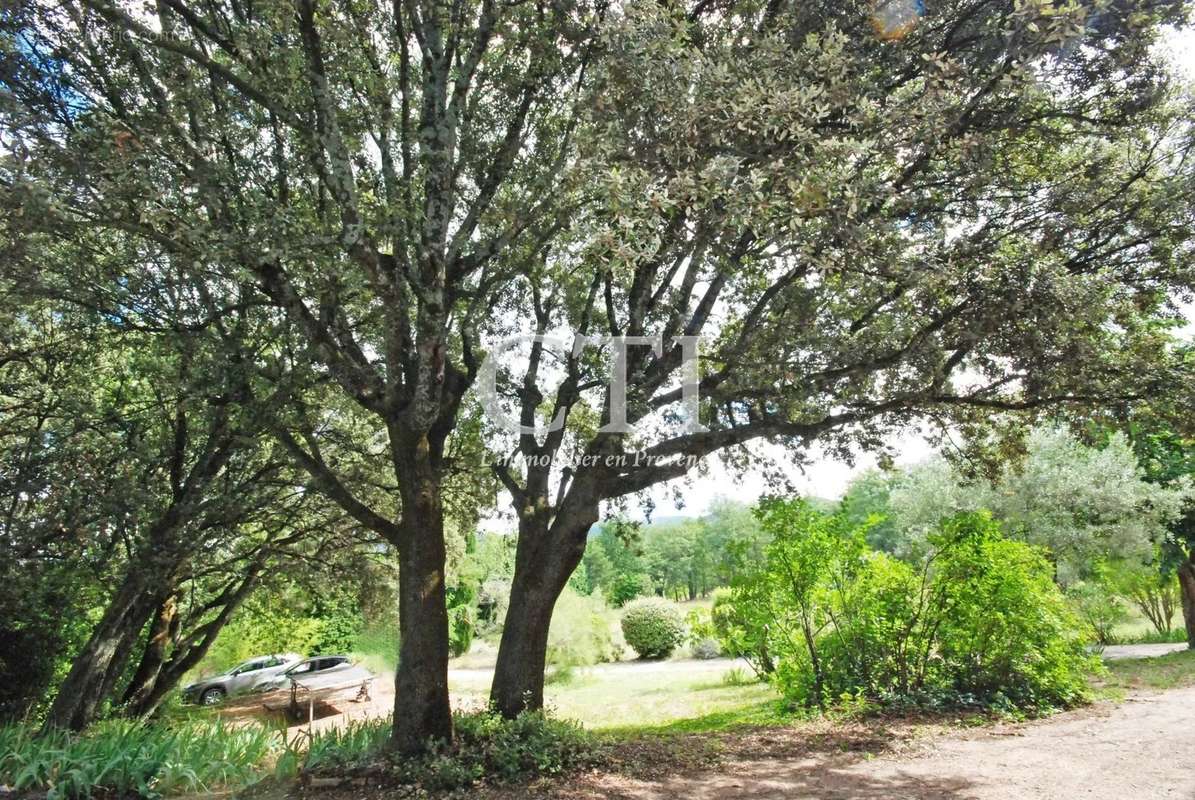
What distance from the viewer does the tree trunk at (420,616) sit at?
6289 millimetres

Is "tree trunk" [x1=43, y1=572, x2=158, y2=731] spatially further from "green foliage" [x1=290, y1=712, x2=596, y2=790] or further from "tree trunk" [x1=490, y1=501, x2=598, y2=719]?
"tree trunk" [x1=490, y1=501, x2=598, y2=719]

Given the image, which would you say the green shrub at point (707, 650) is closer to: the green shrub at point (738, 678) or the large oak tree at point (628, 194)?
the green shrub at point (738, 678)

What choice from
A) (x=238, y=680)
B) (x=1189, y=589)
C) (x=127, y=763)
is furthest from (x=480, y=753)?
(x=1189, y=589)

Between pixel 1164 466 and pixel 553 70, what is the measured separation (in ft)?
56.7

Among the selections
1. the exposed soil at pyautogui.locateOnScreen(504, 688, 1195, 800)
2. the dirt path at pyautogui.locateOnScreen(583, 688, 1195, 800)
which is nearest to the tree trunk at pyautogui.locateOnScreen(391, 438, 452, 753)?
the exposed soil at pyautogui.locateOnScreen(504, 688, 1195, 800)

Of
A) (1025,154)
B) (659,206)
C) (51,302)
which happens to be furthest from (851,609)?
(51,302)

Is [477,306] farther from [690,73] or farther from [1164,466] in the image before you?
[1164,466]

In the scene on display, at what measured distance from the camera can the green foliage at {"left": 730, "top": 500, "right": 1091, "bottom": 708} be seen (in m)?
8.35

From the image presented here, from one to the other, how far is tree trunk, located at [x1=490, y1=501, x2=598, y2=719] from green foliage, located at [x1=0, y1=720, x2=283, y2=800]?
2520mm

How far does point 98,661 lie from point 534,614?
6716 millimetres

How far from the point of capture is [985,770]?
584cm

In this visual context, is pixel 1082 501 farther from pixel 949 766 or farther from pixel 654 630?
pixel 654 630

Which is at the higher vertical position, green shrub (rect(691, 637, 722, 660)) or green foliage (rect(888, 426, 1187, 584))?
green foliage (rect(888, 426, 1187, 584))

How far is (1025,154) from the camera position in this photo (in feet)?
24.4
